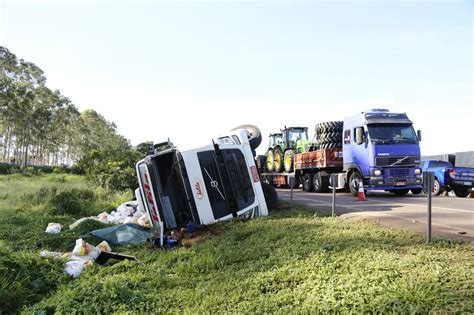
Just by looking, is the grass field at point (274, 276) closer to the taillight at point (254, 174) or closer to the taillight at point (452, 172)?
the taillight at point (254, 174)

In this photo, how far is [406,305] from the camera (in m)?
3.29

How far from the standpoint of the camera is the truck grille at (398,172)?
45.3ft

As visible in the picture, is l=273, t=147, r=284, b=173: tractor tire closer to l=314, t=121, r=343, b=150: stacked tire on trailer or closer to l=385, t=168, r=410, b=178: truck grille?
l=314, t=121, r=343, b=150: stacked tire on trailer

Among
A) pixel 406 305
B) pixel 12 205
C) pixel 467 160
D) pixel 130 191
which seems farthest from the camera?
pixel 467 160

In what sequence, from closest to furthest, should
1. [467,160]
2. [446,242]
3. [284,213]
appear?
1. [446,242]
2. [284,213]
3. [467,160]

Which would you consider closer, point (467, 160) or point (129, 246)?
point (129, 246)

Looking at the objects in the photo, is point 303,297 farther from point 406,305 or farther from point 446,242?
point 446,242

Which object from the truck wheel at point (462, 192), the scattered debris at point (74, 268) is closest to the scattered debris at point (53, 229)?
the scattered debris at point (74, 268)

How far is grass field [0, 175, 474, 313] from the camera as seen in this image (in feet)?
11.9

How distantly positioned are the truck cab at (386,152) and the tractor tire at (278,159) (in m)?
7.67

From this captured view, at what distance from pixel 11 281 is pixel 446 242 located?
5.75 m

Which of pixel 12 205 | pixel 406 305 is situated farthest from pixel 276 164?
pixel 406 305

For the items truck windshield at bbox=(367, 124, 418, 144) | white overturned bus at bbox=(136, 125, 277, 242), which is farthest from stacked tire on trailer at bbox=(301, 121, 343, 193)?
white overturned bus at bbox=(136, 125, 277, 242)

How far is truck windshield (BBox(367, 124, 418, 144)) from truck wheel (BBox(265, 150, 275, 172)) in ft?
31.9
